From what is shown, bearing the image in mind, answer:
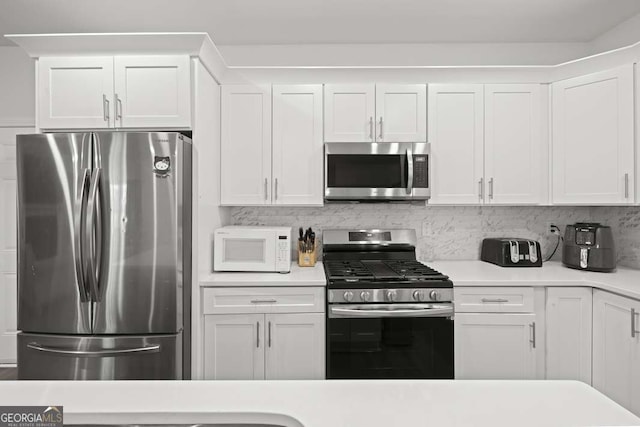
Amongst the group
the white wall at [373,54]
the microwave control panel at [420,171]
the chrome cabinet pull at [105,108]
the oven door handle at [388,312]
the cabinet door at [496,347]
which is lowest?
the cabinet door at [496,347]

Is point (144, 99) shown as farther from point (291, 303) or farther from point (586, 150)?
point (586, 150)

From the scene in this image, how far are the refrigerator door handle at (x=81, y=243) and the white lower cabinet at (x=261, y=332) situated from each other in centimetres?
65

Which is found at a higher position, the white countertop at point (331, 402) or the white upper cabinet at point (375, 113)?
the white upper cabinet at point (375, 113)

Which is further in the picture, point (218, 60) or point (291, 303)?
point (218, 60)

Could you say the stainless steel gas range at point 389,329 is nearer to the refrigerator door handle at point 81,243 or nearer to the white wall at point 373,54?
the refrigerator door handle at point 81,243

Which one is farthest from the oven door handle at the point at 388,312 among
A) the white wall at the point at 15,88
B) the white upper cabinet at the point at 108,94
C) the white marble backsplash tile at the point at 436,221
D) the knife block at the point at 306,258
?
the white wall at the point at 15,88

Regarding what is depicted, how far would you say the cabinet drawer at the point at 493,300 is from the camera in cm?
237

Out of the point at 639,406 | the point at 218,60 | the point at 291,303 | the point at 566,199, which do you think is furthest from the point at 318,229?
the point at 639,406

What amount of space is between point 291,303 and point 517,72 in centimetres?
223

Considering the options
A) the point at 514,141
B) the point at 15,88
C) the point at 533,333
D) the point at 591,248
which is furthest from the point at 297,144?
the point at 15,88

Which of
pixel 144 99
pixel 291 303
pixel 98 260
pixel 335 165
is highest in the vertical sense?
pixel 144 99

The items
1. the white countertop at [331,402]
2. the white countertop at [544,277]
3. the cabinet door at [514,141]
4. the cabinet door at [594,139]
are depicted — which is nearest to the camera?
the white countertop at [331,402]

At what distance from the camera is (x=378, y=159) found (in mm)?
2783

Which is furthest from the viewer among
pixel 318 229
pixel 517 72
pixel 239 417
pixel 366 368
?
pixel 318 229
